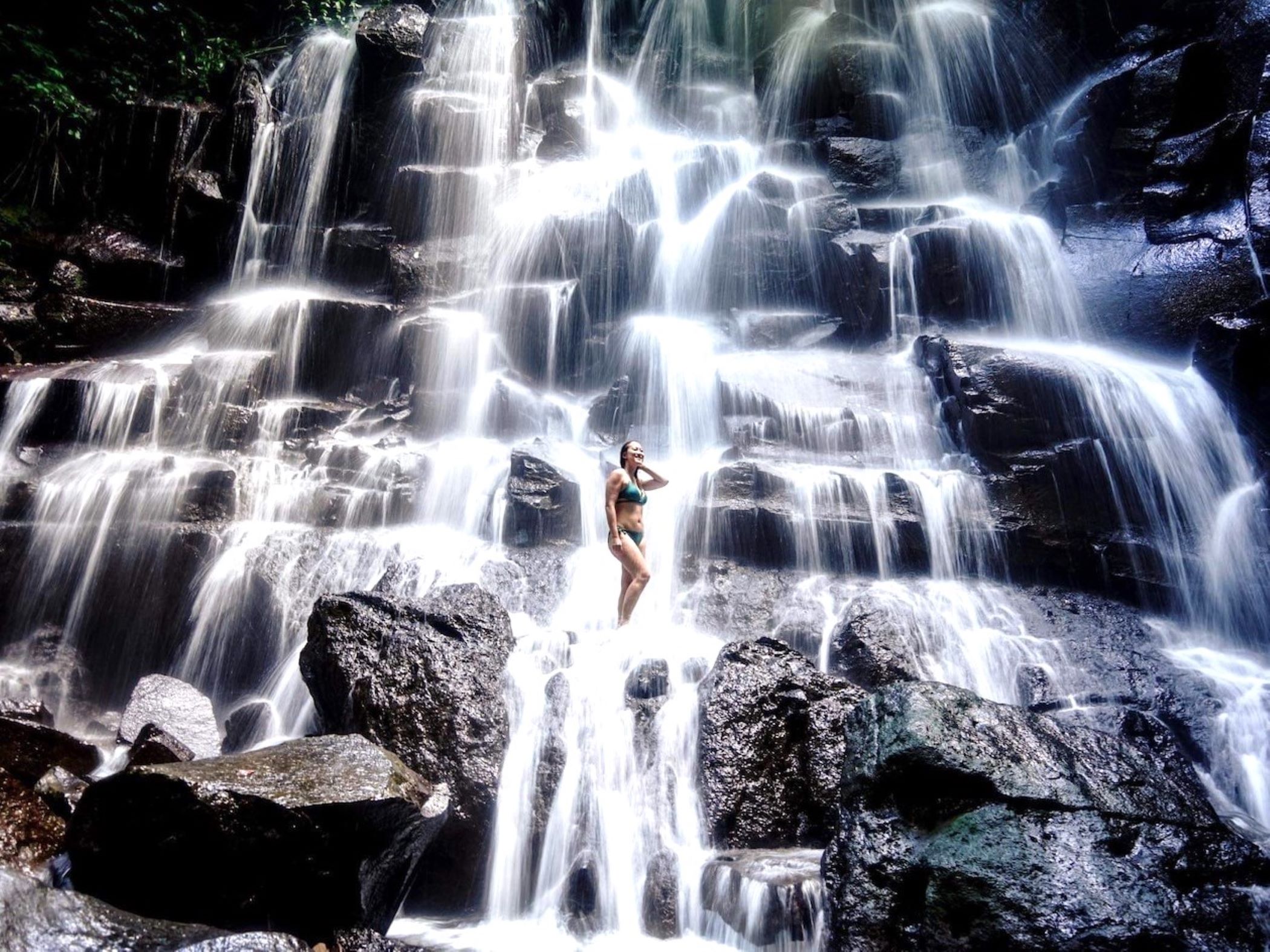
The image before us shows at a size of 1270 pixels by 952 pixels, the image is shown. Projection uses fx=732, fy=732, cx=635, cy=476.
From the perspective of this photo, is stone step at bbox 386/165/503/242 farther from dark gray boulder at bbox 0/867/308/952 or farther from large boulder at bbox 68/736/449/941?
dark gray boulder at bbox 0/867/308/952

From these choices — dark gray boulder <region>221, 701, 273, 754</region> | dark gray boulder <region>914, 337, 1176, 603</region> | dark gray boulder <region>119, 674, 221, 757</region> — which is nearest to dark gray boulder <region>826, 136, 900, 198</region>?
dark gray boulder <region>914, 337, 1176, 603</region>

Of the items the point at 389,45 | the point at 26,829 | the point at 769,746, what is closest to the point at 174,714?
the point at 26,829

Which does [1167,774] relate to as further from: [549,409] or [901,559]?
[549,409]

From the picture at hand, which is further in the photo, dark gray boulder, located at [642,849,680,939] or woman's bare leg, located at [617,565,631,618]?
woman's bare leg, located at [617,565,631,618]

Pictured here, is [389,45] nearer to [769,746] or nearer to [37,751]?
[37,751]

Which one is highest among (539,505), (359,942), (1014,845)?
(539,505)

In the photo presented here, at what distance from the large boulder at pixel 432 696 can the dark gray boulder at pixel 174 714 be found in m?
1.06

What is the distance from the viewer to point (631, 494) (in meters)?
7.38

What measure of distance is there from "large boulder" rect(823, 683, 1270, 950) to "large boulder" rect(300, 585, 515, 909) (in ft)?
8.06

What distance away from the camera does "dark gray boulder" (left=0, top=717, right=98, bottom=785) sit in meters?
5.00

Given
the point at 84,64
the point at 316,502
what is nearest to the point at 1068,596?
the point at 316,502

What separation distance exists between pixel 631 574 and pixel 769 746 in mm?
2520

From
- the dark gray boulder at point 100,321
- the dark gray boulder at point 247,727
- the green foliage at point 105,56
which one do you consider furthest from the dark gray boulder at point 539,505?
the green foliage at point 105,56

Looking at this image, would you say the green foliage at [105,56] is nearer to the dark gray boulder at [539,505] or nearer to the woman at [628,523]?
the dark gray boulder at [539,505]
